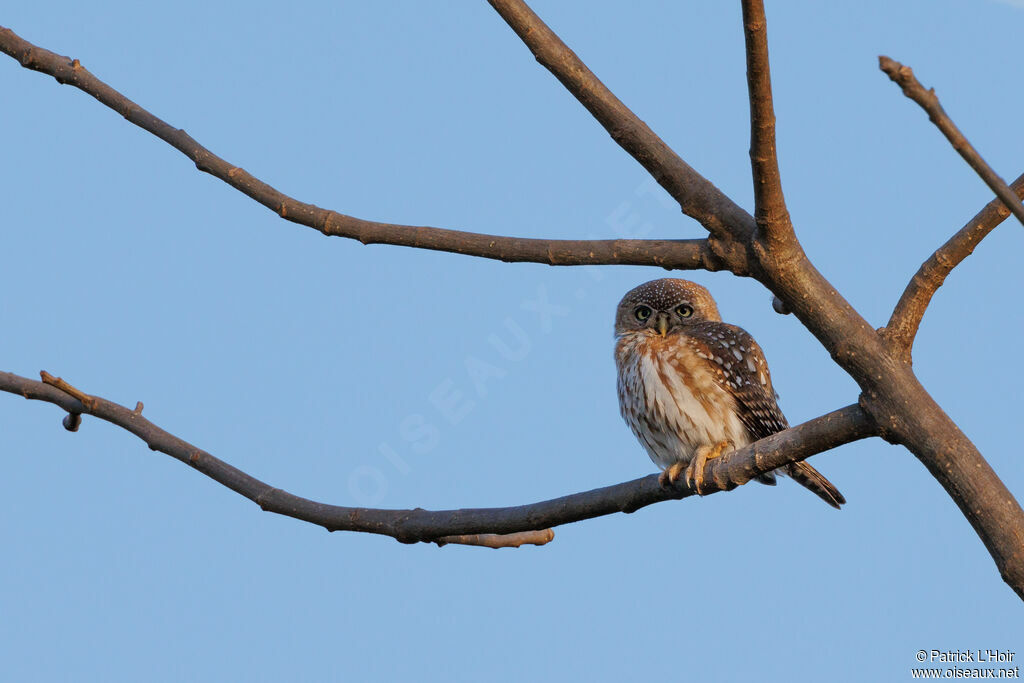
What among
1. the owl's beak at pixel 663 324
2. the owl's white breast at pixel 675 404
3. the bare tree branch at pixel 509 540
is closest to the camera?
the bare tree branch at pixel 509 540

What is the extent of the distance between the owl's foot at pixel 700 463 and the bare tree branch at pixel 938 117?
6.26ft

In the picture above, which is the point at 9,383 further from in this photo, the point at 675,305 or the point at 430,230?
the point at 675,305

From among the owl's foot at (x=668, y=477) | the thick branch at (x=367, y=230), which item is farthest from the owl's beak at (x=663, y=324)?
the thick branch at (x=367, y=230)

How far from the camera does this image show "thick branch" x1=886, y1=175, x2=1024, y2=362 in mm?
3182

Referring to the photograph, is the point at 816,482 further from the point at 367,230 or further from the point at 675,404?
the point at 367,230

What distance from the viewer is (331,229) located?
11.3ft

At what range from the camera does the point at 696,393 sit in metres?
5.46

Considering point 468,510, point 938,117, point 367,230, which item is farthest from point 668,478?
point 938,117

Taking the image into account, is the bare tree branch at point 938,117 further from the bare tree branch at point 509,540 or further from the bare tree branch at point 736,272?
the bare tree branch at point 509,540

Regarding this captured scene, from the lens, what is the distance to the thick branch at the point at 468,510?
331 cm

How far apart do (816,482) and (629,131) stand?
3027mm

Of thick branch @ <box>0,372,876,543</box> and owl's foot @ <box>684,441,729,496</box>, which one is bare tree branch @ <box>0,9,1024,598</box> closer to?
thick branch @ <box>0,372,876,543</box>

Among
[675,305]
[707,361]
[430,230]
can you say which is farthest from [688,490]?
[675,305]

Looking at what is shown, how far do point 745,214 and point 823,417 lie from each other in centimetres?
69
